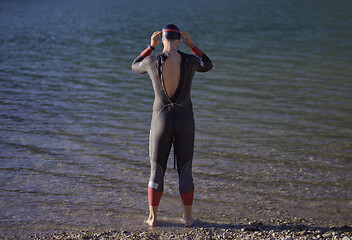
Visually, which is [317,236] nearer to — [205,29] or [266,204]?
[266,204]

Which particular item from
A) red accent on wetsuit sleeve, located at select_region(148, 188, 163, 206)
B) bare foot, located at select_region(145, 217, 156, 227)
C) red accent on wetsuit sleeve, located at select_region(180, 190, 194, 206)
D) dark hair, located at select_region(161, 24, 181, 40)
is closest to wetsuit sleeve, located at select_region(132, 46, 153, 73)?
dark hair, located at select_region(161, 24, 181, 40)

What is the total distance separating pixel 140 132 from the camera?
39.3 ft

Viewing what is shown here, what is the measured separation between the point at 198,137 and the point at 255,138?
142 centimetres

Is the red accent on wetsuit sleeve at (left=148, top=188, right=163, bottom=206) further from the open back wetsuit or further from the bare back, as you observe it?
the bare back

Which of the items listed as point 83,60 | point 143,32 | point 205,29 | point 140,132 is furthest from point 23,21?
point 140,132

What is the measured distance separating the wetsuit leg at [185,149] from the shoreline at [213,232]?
484 millimetres

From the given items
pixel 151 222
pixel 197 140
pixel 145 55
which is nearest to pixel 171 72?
pixel 145 55

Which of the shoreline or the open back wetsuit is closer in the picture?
the shoreline

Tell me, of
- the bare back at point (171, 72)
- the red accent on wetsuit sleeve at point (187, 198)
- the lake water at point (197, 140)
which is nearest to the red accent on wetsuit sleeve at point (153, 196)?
the red accent on wetsuit sleeve at point (187, 198)

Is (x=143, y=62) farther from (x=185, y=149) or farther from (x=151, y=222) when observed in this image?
(x=151, y=222)

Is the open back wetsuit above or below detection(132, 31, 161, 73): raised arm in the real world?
below

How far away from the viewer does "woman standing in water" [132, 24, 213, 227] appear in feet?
21.8

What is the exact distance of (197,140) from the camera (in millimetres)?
11297

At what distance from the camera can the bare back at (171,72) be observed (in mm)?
6633
